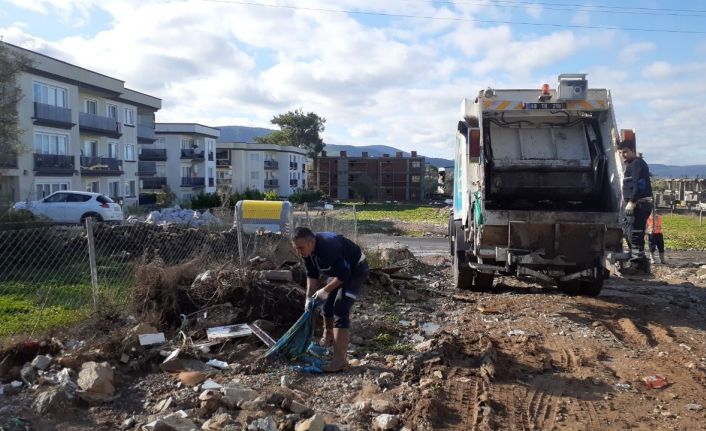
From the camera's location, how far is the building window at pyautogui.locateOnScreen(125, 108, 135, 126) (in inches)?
1588

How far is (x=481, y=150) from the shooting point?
873cm

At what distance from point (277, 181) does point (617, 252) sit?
66169 mm

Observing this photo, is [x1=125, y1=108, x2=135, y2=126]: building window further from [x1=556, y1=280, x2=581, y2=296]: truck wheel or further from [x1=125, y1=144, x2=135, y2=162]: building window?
[x1=556, y1=280, x2=581, y2=296]: truck wheel

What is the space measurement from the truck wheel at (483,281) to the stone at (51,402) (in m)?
6.63

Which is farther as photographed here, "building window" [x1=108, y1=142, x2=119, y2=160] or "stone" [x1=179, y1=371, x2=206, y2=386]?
"building window" [x1=108, y1=142, x2=119, y2=160]

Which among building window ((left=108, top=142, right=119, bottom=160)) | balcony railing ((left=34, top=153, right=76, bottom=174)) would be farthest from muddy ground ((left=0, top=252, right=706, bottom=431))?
building window ((left=108, top=142, right=119, bottom=160))

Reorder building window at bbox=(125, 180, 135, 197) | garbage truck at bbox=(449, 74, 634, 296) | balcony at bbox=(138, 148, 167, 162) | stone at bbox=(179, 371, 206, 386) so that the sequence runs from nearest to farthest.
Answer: stone at bbox=(179, 371, 206, 386)
garbage truck at bbox=(449, 74, 634, 296)
building window at bbox=(125, 180, 135, 197)
balcony at bbox=(138, 148, 167, 162)

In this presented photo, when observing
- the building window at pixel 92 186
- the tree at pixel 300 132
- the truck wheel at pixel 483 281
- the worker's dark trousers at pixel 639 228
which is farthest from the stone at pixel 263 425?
the tree at pixel 300 132

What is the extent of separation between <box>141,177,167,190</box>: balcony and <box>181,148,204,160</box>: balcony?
3.00 m

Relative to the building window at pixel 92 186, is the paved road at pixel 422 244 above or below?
below

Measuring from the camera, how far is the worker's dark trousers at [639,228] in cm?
968

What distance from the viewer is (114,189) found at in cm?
3825

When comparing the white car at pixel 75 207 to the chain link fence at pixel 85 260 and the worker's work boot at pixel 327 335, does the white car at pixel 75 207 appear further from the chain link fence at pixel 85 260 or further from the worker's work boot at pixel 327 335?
the worker's work boot at pixel 327 335

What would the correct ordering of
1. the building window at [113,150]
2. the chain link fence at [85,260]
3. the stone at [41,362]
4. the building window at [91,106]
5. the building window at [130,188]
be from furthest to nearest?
the building window at [130,188], the building window at [113,150], the building window at [91,106], the chain link fence at [85,260], the stone at [41,362]
